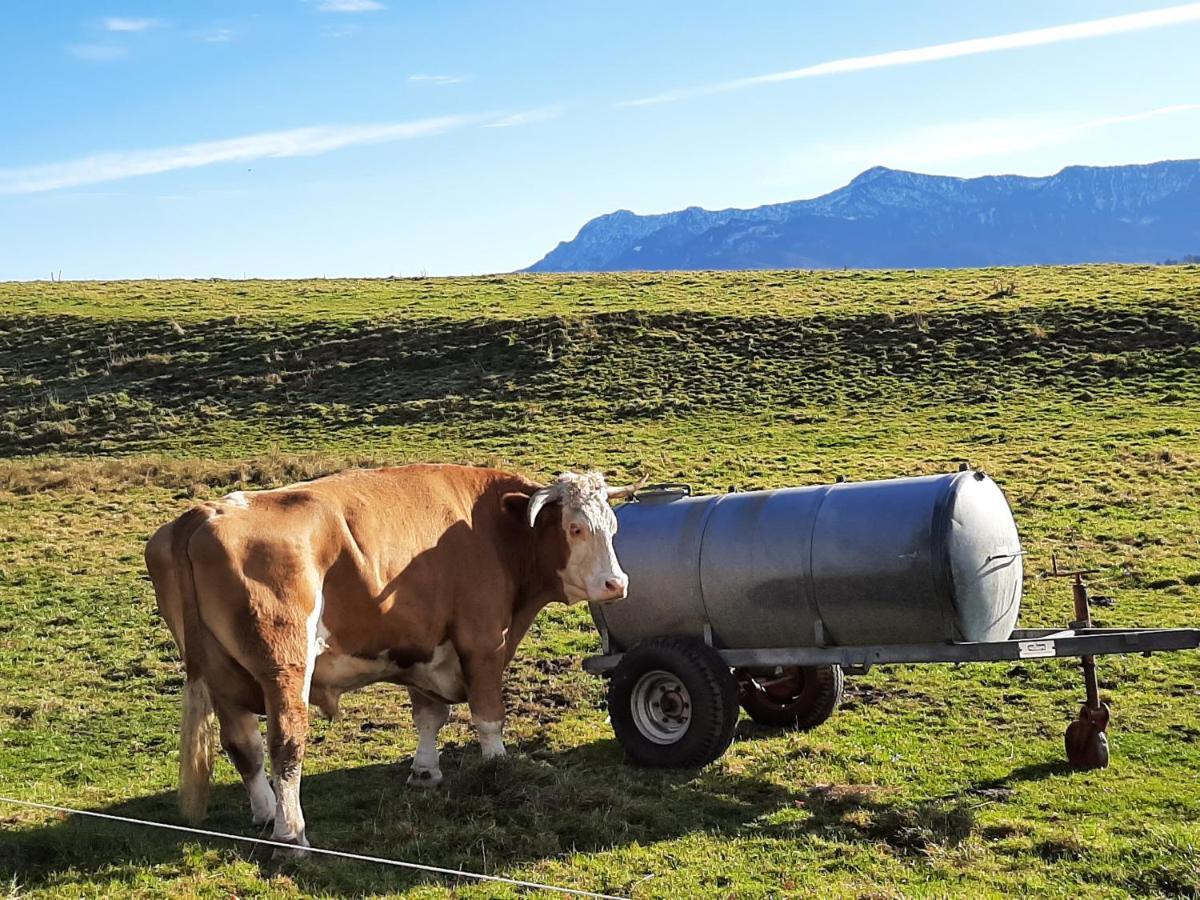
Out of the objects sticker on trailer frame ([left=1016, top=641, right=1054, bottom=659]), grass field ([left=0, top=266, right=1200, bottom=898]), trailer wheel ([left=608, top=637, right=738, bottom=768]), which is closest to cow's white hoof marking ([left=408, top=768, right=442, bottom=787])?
grass field ([left=0, top=266, right=1200, bottom=898])

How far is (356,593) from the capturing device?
9680mm

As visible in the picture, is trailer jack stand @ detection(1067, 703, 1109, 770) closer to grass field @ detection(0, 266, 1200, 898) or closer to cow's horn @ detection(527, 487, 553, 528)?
grass field @ detection(0, 266, 1200, 898)

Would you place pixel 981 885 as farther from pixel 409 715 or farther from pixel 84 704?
pixel 84 704

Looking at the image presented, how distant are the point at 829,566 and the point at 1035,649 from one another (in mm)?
1808

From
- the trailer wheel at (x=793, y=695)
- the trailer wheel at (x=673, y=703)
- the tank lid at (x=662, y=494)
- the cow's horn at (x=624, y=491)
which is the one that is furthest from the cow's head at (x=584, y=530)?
the trailer wheel at (x=793, y=695)

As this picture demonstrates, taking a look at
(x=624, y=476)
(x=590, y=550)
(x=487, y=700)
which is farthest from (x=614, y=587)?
(x=624, y=476)

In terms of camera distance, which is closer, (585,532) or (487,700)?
(487,700)

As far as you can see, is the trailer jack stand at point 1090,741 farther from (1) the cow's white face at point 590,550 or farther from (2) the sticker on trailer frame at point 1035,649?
(1) the cow's white face at point 590,550

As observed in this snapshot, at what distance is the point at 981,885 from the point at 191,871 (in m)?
5.46

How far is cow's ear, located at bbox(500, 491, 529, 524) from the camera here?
11.1 m

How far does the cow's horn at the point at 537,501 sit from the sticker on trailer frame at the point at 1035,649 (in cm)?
416

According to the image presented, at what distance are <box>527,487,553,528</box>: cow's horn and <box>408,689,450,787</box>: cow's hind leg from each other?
1.89 meters

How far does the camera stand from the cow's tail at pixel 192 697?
917cm

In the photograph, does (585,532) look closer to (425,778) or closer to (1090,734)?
(425,778)
